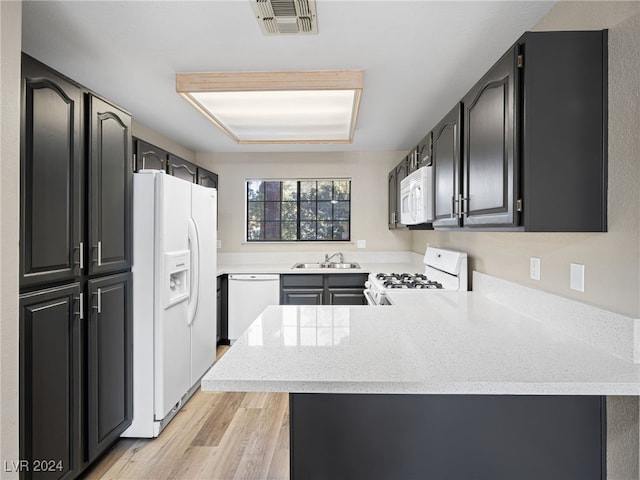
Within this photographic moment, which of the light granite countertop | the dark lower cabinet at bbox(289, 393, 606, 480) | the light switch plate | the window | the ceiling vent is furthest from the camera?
the window

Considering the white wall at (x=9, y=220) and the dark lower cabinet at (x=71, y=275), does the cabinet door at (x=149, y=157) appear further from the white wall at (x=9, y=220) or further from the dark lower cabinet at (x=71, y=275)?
the white wall at (x=9, y=220)

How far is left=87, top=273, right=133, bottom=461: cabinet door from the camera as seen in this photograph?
6.28 ft

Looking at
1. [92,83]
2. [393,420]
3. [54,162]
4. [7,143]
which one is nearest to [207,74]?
[92,83]

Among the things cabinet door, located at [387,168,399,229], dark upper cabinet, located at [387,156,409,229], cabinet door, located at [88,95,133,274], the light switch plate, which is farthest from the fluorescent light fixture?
the light switch plate

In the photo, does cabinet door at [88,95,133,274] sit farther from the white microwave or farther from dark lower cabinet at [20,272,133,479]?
the white microwave

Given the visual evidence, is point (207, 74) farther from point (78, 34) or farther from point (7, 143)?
point (7, 143)

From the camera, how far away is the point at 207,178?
4.20 metres

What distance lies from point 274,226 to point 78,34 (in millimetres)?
3042

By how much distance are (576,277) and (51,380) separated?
2.30 metres

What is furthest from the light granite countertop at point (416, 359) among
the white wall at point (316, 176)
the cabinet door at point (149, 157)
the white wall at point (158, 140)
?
the white wall at point (316, 176)

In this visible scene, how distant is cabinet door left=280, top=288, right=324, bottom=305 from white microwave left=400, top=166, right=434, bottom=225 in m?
1.32

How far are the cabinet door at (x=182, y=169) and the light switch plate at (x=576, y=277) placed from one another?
3022mm

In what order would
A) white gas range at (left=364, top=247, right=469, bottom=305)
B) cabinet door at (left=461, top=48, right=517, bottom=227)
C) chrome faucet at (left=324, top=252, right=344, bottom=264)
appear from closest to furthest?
1. cabinet door at (left=461, top=48, right=517, bottom=227)
2. white gas range at (left=364, top=247, right=469, bottom=305)
3. chrome faucet at (left=324, top=252, right=344, bottom=264)

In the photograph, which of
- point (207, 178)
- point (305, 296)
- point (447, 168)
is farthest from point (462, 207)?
point (207, 178)
